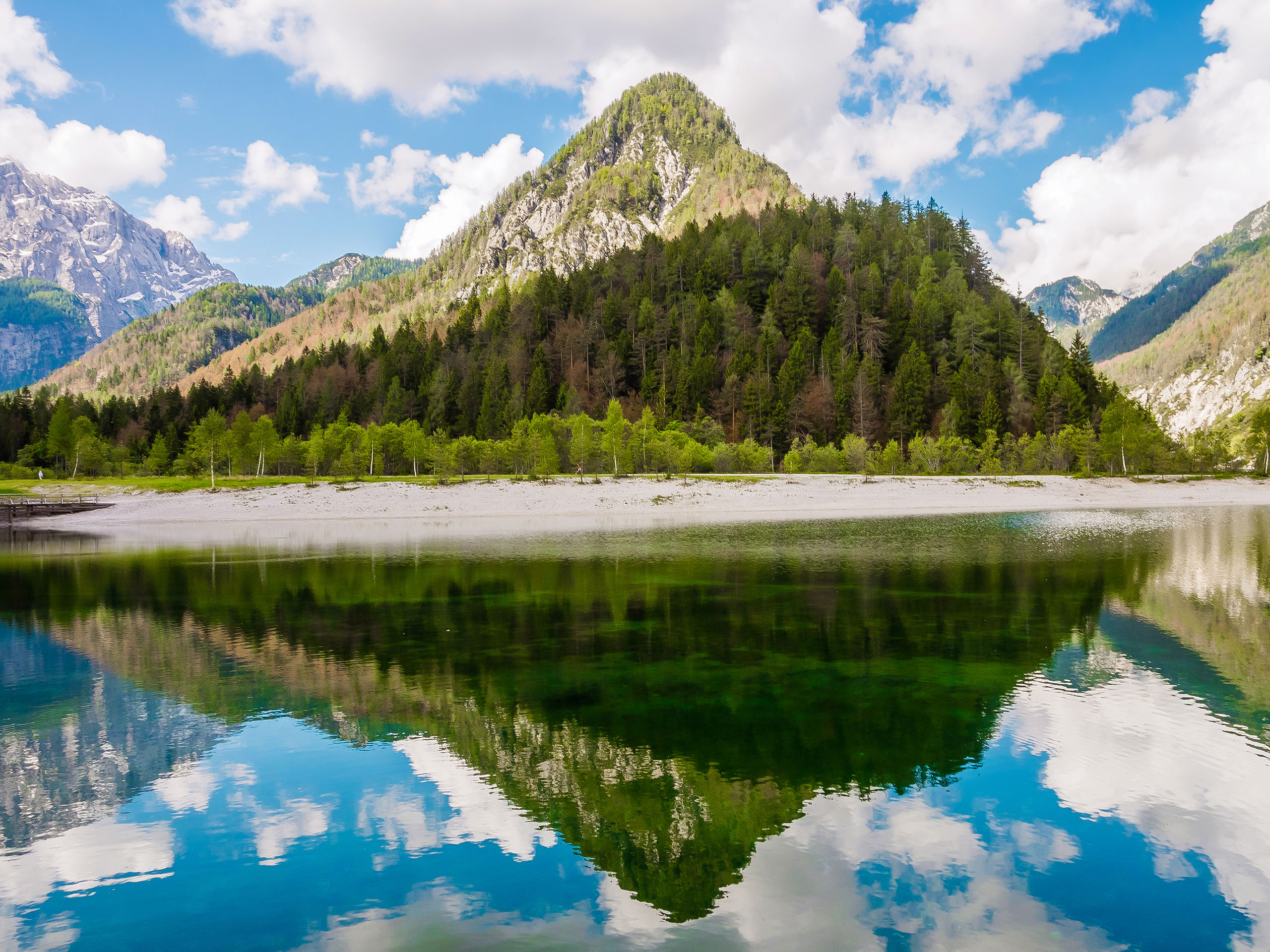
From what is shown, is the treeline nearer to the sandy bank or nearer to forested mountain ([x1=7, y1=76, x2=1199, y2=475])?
forested mountain ([x1=7, y1=76, x2=1199, y2=475])

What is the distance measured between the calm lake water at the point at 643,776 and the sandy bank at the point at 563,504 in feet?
88.5

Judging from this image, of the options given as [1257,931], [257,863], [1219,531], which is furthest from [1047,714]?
[1219,531]

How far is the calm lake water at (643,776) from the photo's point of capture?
638cm

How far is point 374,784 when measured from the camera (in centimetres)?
902

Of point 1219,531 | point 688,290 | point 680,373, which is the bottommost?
point 1219,531

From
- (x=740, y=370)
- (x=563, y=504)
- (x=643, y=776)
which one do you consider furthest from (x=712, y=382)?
(x=643, y=776)

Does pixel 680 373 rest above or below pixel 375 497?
above

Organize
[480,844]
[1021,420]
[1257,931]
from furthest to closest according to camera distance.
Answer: [1021,420] → [480,844] → [1257,931]

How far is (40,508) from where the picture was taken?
6094 centimetres

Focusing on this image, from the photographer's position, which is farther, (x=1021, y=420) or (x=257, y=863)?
(x=1021, y=420)

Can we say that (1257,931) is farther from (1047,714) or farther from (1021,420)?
(1021,420)

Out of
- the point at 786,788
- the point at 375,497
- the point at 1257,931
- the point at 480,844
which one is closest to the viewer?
the point at 1257,931

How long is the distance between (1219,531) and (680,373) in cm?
8037

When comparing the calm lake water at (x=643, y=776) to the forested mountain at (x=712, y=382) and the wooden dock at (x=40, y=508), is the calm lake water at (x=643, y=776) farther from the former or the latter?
the forested mountain at (x=712, y=382)
